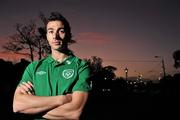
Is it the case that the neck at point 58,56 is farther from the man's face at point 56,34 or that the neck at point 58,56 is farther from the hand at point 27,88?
the hand at point 27,88

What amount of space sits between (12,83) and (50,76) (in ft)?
108

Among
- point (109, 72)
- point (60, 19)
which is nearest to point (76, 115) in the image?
point (60, 19)

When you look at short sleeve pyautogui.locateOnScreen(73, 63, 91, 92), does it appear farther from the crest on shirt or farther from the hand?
the hand

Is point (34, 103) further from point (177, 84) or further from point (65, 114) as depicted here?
point (177, 84)

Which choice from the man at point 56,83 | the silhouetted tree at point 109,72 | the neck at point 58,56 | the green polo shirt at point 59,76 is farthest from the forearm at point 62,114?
the silhouetted tree at point 109,72

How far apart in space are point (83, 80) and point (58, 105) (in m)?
0.45

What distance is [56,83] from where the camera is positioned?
3.97 meters

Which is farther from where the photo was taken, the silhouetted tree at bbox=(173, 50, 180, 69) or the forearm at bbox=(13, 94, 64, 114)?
the silhouetted tree at bbox=(173, 50, 180, 69)

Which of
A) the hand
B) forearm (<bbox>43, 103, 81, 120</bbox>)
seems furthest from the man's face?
forearm (<bbox>43, 103, 81, 120</bbox>)

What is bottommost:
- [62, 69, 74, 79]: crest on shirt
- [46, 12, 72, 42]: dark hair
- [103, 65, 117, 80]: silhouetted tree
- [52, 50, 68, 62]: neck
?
[62, 69, 74, 79]: crest on shirt

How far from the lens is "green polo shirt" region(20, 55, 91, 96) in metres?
3.99

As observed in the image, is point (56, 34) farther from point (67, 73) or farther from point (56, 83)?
point (56, 83)

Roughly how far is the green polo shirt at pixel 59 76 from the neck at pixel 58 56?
5 cm

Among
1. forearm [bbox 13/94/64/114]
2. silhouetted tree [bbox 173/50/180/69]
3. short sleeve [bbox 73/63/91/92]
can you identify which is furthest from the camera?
silhouetted tree [bbox 173/50/180/69]
